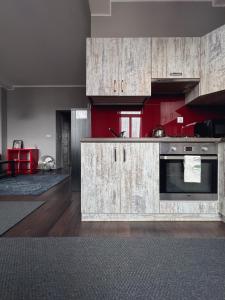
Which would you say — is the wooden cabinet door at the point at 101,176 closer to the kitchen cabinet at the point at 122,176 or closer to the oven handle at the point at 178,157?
the kitchen cabinet at the point at 122,176

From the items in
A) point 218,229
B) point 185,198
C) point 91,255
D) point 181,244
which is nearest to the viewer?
point 91,255

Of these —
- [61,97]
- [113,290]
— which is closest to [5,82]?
[61,97]

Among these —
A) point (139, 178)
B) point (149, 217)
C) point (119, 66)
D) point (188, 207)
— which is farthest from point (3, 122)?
point (188, 207)

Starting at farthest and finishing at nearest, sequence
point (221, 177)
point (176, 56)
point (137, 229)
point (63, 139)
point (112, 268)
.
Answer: point (63, 139) < point (176, 56) < point (221, 177) < point (137, 229) < point (112, 268)

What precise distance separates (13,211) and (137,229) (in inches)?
59.7

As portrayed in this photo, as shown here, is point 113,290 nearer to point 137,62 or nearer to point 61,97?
point 137,62

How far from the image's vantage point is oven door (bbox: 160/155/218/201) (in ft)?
7.88

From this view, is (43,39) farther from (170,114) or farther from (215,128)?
(215,128)

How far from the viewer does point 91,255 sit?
5.35 ft

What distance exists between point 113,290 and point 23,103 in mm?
8003

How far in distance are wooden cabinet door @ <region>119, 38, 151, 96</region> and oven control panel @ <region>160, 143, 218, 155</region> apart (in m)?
0.66

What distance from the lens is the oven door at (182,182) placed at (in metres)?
2.40

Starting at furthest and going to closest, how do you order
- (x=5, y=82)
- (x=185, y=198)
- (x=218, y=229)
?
(x=5, y=82) < (x=185, y=198) < (x=218, y=229)

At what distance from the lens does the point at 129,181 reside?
2.38 metres
